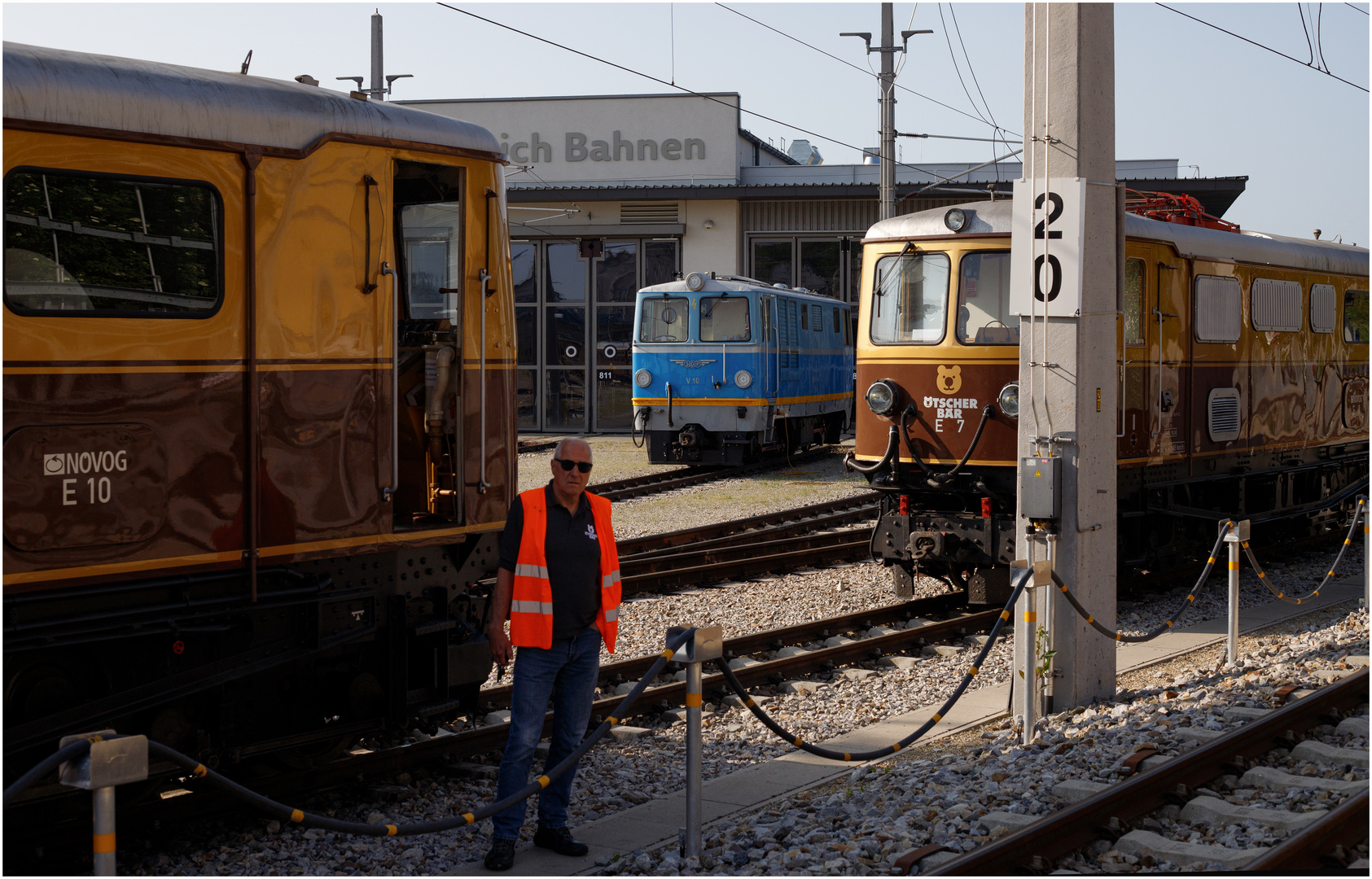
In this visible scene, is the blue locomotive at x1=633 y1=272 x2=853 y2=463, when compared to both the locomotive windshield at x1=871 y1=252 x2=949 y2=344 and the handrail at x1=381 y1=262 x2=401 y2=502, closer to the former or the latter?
the locomotive windshield at x1=871 y1=252 x2=949 y2=344

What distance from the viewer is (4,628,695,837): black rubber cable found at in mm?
4129

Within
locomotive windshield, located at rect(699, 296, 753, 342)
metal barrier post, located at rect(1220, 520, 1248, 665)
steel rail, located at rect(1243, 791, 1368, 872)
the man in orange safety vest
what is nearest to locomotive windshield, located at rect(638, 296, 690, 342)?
locomotive windshield, located at rect(699, 296, 753, 342)

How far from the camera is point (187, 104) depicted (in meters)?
5.93

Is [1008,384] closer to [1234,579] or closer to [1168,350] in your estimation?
[1168,350]

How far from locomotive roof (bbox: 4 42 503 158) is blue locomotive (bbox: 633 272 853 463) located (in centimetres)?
1586

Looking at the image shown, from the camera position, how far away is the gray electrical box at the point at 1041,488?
321 inches

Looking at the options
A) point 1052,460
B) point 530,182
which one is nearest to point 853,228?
point 530,182

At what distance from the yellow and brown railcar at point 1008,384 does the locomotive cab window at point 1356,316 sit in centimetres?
203

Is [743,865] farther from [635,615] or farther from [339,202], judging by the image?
[635,615]

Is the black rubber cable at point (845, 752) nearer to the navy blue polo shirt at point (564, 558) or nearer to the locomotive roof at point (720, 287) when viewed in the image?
the navy blue polo shirt at point (564, 558)

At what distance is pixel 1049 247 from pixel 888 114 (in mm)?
16250

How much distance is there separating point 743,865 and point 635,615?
5520mm

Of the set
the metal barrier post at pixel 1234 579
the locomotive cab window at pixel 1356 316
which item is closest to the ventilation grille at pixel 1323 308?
the locomotive cab window at pixel 1356 316

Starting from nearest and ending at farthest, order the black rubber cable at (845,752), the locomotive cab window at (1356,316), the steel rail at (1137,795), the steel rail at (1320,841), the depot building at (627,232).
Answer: the steel rail at (1320,841), the steel rail at (1137,795), the black rubber cable at (845,752), the locomotive cab window at (1356,316), the depot building at (627,232)
